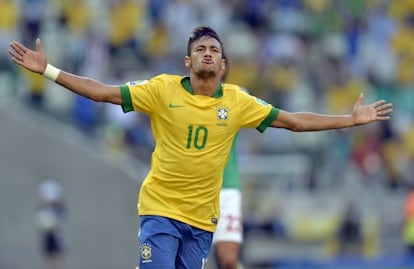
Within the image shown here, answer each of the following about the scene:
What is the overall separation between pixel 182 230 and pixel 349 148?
1439 centimetres

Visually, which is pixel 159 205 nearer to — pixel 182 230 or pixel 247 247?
pixel 182 230

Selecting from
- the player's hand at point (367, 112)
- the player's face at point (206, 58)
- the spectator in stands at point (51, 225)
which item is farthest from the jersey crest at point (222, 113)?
the spectator in stands at point (51, 225)

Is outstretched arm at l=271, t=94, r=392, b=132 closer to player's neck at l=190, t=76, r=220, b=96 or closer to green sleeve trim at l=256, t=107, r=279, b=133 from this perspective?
green sleeve trim at l=256, t=107, r=279, b=133

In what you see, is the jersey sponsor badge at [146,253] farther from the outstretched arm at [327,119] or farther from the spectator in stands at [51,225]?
the spectator in stands at [51,225]

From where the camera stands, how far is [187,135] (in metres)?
11.1

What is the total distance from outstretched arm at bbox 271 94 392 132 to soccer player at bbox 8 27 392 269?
0.04ft

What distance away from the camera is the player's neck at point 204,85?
11.2 m

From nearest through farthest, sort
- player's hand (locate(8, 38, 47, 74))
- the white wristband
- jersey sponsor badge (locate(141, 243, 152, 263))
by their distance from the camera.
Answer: player's hand (locate(8, 38, 47, 74)) < the white wristband < jersey sponsor badge (locate(141, 243, 152, 263))

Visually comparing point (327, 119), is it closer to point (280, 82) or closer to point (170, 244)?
point (170, 244)

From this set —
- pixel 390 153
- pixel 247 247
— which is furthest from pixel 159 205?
pixel 390 153

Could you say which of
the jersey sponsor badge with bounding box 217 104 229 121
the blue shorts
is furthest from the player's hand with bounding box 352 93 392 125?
the blue shorts

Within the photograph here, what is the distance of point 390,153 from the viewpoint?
25.6m

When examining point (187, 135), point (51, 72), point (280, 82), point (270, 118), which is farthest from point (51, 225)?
point (51, 72)

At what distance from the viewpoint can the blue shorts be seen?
11.0 m
